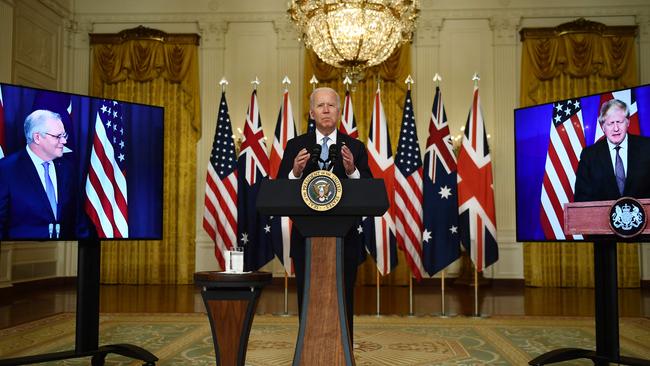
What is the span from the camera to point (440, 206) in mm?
7102

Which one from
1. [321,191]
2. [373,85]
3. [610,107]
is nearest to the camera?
[321,191]

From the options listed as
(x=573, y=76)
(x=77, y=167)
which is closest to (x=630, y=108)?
(x=77, y=167)

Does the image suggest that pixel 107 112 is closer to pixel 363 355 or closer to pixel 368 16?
pixel 363 355

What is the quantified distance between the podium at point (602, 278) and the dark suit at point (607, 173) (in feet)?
0.73

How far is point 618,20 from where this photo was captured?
11.0 metres

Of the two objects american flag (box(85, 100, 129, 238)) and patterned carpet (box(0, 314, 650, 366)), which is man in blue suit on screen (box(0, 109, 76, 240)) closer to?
american flag (box(85, 100, 129, 238))

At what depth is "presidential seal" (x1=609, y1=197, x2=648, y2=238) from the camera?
337 centimetres

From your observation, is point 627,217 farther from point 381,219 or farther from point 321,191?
point 381,219

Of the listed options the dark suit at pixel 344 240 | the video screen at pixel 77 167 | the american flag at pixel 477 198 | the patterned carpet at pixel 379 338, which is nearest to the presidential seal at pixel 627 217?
the patterned carpet at pixel 379 338

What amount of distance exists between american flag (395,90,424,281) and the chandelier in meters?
1.20

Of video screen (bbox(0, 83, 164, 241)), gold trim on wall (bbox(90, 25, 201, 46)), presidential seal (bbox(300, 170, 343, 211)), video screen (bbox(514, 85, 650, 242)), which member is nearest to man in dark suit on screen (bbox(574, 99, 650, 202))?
video screen (bbox(514, 85, 650, 242))

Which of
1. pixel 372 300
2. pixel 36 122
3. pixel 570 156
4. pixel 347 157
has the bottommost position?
pixel 372 300

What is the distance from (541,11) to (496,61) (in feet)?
4.22

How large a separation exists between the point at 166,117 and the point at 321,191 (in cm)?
914
